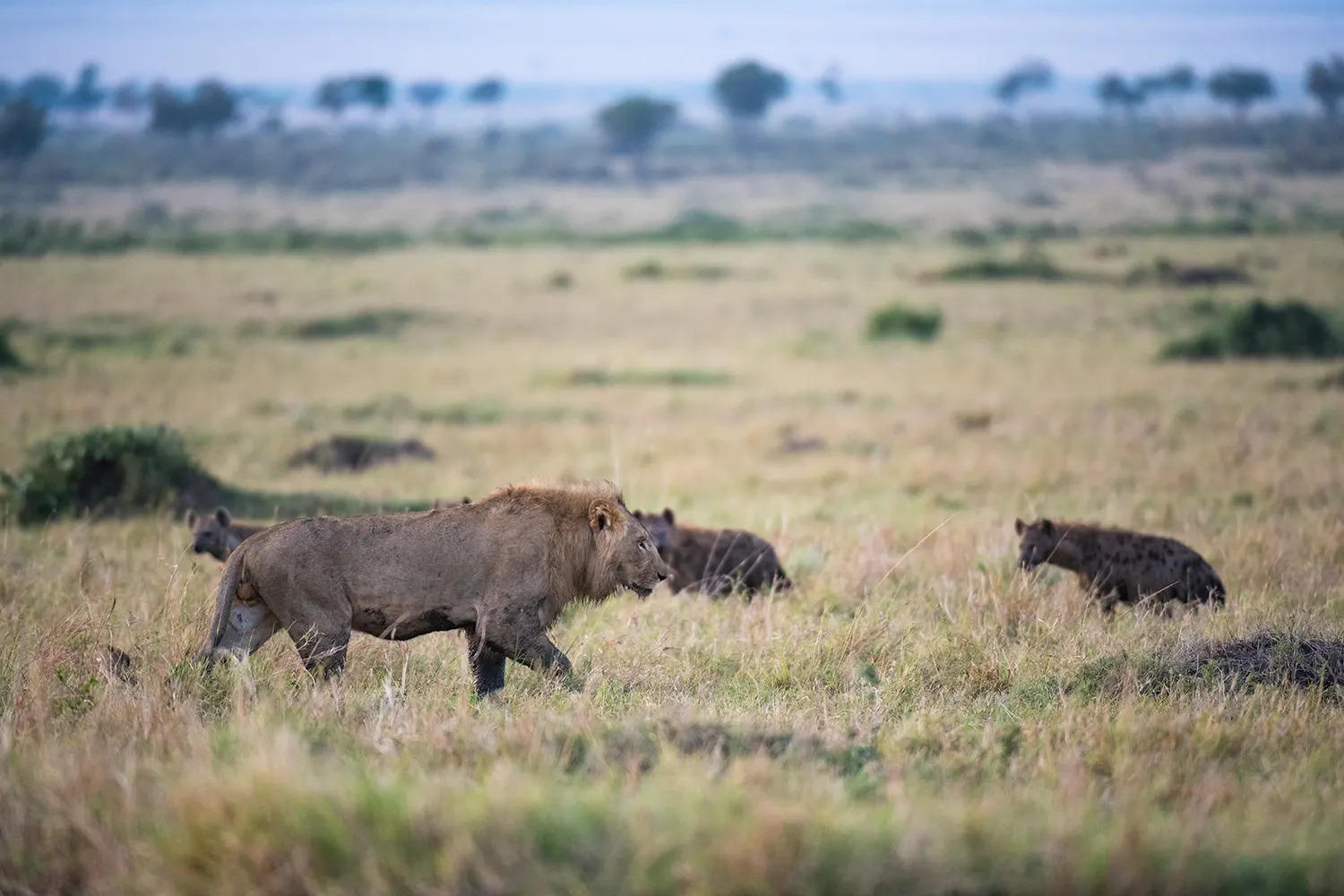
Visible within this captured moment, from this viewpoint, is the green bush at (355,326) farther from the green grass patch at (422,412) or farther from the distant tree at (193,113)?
the distant tree at (193,113)

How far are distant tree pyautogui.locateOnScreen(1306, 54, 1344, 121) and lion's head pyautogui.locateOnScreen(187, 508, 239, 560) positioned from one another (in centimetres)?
15044

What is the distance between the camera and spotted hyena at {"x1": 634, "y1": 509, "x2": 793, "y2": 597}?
10.8 metres

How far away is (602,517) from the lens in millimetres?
7441

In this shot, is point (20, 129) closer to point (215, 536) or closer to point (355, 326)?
point (355, 326)

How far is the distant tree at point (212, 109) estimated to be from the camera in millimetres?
114750

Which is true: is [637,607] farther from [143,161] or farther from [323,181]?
[143,161]

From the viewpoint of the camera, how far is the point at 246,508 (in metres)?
14.4

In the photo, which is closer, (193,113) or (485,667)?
(485,667)

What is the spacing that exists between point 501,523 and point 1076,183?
9398cm

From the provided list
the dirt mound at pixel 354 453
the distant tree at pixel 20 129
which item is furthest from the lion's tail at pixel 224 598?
the distant tree at pixel 20 129

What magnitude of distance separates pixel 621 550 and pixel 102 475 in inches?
356

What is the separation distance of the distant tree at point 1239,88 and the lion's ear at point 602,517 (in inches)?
5979

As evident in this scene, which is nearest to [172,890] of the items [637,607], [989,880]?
[989,880]

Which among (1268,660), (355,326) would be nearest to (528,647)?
(1268,660)
